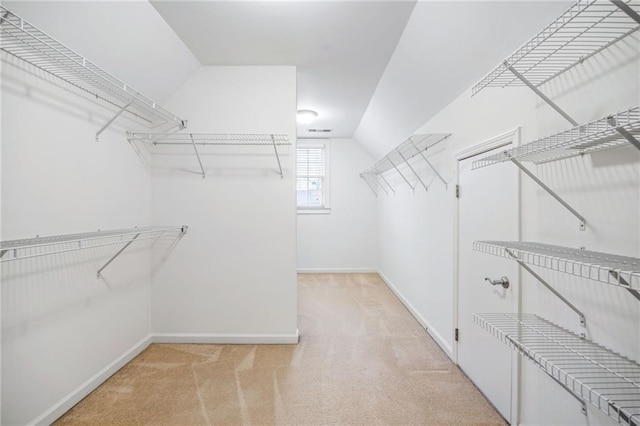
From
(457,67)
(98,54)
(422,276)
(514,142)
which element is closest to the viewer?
(514,142)

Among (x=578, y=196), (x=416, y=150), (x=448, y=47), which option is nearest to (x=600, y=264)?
(x=578, y=196)

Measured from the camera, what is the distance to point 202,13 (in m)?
1.92

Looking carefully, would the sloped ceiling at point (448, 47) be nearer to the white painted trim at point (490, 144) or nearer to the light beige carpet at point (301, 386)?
the white painted trim at point (490, 144)

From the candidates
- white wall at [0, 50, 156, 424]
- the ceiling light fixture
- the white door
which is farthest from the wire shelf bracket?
the ceiling light fixture

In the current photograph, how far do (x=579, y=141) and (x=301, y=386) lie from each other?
82.3 inches

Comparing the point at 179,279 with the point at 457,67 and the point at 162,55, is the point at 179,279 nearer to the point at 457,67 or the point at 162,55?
the point at 162,55

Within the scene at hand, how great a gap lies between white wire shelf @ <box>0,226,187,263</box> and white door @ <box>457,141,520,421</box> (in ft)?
7.41

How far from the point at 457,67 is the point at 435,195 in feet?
3.86

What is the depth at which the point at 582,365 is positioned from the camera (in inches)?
37.9

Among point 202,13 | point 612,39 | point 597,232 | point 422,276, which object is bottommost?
point 422,276

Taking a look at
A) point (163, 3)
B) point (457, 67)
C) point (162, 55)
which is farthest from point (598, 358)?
point (162, 55)

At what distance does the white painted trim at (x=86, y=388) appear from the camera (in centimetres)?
160

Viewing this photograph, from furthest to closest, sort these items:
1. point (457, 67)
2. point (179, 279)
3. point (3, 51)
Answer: point (179, 279) < point (457, 67) < point (3, 51)

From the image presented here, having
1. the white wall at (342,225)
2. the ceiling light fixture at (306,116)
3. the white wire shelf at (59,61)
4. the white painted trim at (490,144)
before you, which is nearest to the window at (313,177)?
the white wall at (342,225)
